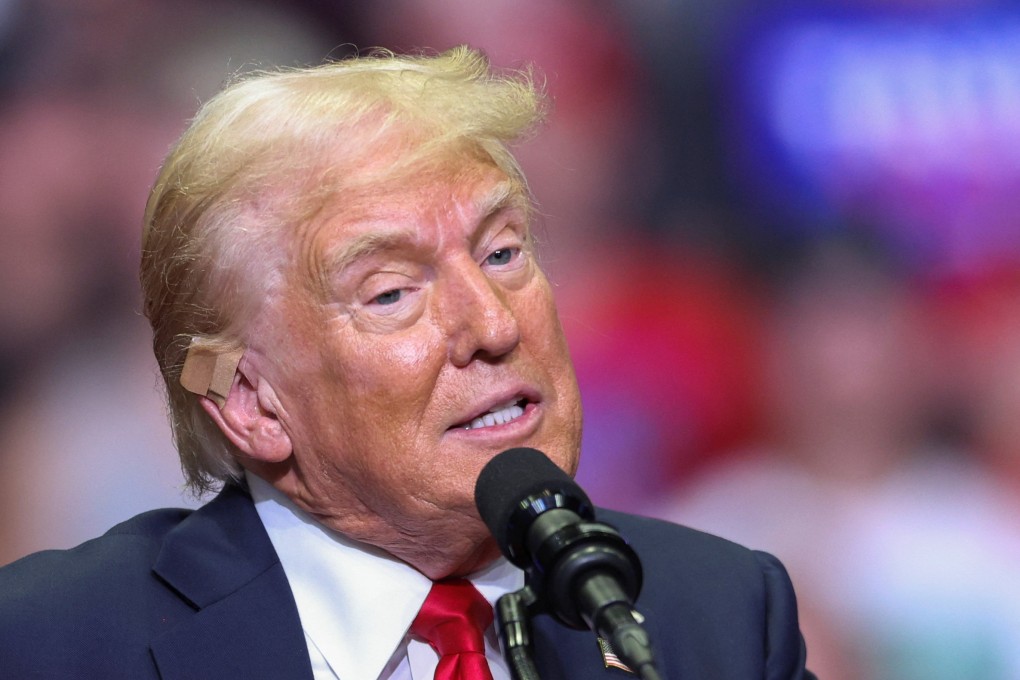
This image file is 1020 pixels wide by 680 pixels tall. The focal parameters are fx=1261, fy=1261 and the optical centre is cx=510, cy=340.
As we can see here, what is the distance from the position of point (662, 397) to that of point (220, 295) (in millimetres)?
1450

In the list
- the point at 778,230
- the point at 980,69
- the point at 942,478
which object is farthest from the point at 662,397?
the point at 980,69

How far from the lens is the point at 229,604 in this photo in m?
2.16

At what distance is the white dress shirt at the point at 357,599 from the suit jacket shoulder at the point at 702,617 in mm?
154

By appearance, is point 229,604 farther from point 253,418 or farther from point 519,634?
point 519,634

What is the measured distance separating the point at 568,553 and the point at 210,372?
1026mm

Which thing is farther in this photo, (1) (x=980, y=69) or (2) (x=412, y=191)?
(1) (x=980, y=69)

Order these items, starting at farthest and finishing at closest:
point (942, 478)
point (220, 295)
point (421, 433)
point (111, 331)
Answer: point (942, 478) → point (111, 331) → point (220, 295) → point (421, 433)

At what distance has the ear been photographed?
217 cm

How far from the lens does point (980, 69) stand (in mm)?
3395

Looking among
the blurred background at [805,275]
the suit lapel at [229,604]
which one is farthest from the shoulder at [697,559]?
the suit lapel at [229,604]

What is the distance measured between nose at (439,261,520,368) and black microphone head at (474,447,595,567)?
1.37ft

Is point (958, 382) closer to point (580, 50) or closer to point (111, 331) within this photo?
point (580, 50)

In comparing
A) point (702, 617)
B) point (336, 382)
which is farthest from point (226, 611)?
point (702, 617)

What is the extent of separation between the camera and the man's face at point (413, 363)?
6.64 feet
